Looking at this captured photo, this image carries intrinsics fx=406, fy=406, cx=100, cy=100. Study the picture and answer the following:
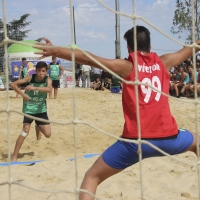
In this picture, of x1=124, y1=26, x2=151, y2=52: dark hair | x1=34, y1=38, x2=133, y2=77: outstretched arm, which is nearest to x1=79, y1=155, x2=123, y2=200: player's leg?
x1=34, y1=38, x2=133, y2=77: outstretched arm

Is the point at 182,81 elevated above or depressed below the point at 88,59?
below

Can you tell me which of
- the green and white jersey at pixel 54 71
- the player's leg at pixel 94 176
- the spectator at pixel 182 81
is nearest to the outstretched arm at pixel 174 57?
the player's leg at pixel 94 176

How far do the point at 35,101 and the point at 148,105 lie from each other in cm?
274

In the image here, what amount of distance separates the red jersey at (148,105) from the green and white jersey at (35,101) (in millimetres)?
2621

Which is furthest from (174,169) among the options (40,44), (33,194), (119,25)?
(119,25)

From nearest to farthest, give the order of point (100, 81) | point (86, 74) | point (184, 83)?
point (184, 83) < point (100, 81) < point (86, 74)

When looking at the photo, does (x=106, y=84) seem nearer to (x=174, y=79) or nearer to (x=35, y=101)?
(x=174, y=79)

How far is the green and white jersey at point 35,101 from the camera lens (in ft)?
16.3

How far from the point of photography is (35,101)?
4.99 m

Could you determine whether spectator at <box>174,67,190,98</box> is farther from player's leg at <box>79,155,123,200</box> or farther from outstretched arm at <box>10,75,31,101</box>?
player's leg at <box>79,155,123,200</box>

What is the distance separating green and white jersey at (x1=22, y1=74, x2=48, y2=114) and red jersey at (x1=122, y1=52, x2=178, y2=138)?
2.62 m

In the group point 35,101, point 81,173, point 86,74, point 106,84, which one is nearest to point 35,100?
point 35,101

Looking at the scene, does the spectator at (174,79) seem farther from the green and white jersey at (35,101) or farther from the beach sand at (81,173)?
the green and white jersey at (35,101)

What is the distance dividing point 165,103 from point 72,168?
2.05 metres
